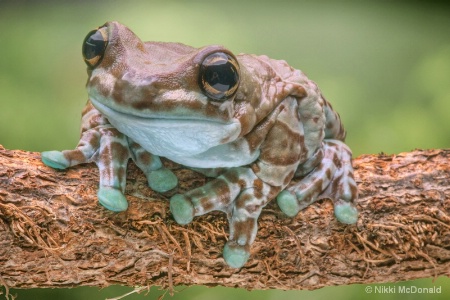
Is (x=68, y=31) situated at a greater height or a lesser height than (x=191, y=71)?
greater

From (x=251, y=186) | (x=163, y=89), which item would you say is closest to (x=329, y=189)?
(x=251, y=186)

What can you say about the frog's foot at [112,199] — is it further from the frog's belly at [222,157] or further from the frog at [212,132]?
the frog's belly at [222,157]

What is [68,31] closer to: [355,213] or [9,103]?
[9,103]

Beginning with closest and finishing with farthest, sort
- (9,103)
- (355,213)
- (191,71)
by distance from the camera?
(191,71) → (355,213) → (9,103)

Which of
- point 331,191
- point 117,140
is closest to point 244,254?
point 331,191

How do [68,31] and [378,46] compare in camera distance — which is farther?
[378,46]

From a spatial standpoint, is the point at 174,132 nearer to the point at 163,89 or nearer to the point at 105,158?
the point at 163,89
